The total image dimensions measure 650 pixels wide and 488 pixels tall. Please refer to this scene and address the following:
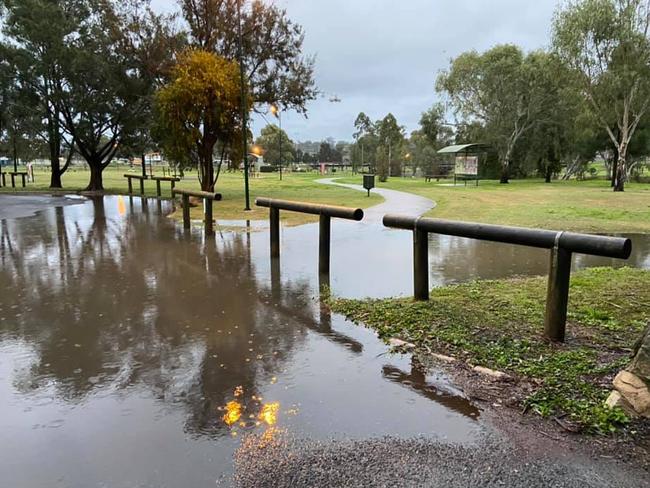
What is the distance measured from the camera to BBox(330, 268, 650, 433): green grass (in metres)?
3.01

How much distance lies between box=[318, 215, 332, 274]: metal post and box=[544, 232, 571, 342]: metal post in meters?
3.01

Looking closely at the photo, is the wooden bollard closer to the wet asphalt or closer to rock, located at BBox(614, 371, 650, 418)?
the wet asphalt

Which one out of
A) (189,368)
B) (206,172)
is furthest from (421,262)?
(206,172)

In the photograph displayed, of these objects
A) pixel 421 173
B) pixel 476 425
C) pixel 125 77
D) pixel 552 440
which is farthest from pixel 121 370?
pixel 421 173

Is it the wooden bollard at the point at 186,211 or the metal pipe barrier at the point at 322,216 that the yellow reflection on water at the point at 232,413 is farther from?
the wooden bollard at the point at 186,211

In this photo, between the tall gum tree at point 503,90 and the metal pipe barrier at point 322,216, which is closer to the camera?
the metal pipe barrier at point 322,216

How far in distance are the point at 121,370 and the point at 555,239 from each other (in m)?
3.31

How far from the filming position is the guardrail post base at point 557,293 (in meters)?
3.75

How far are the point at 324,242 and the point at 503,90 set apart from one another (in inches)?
1266

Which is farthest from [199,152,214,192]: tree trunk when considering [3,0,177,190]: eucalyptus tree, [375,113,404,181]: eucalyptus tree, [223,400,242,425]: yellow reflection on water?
[375,113,404,181]: eucalyptus tree

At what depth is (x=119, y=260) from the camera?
25.3ft

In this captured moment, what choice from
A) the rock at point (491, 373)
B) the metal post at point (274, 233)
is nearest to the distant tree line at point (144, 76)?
the metal post at point (274, 233)

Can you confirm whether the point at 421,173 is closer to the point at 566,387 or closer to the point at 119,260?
the point at 119,260

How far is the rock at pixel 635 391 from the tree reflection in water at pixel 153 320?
2157 millimetres
